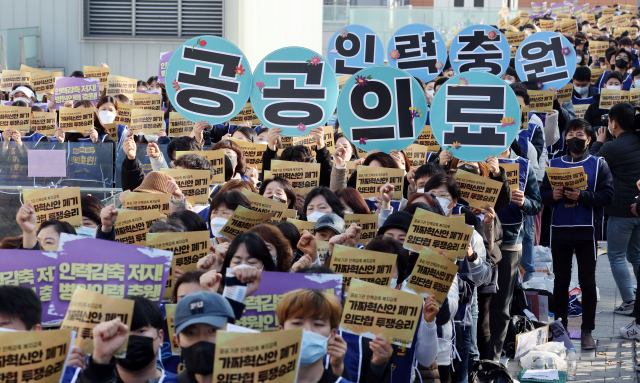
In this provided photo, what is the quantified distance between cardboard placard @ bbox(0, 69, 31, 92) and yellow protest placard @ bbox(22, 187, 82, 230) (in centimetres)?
794

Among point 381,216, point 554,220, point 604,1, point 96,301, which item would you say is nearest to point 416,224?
point 381,216

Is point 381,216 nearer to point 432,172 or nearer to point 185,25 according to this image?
point 432,172

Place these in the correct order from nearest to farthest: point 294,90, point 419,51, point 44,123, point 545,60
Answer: point 294,90
point 44,123
point 545,60
point 419,51

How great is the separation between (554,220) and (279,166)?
279 centimetres

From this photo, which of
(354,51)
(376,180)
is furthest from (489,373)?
(354,51)

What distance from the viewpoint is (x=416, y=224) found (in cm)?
472

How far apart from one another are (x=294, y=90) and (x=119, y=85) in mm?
5584

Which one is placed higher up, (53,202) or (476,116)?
(476,116)

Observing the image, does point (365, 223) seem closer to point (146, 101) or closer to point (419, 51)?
point (146, 101)

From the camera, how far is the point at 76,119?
30.5 feet

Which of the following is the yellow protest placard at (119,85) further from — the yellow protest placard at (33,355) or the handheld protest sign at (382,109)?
the yellow protest placard at (33,355)

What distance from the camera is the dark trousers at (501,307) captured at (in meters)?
6.98

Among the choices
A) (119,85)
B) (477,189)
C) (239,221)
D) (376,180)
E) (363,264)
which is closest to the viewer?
(363,264)

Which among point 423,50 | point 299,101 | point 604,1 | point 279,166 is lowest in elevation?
→ point 279,166
